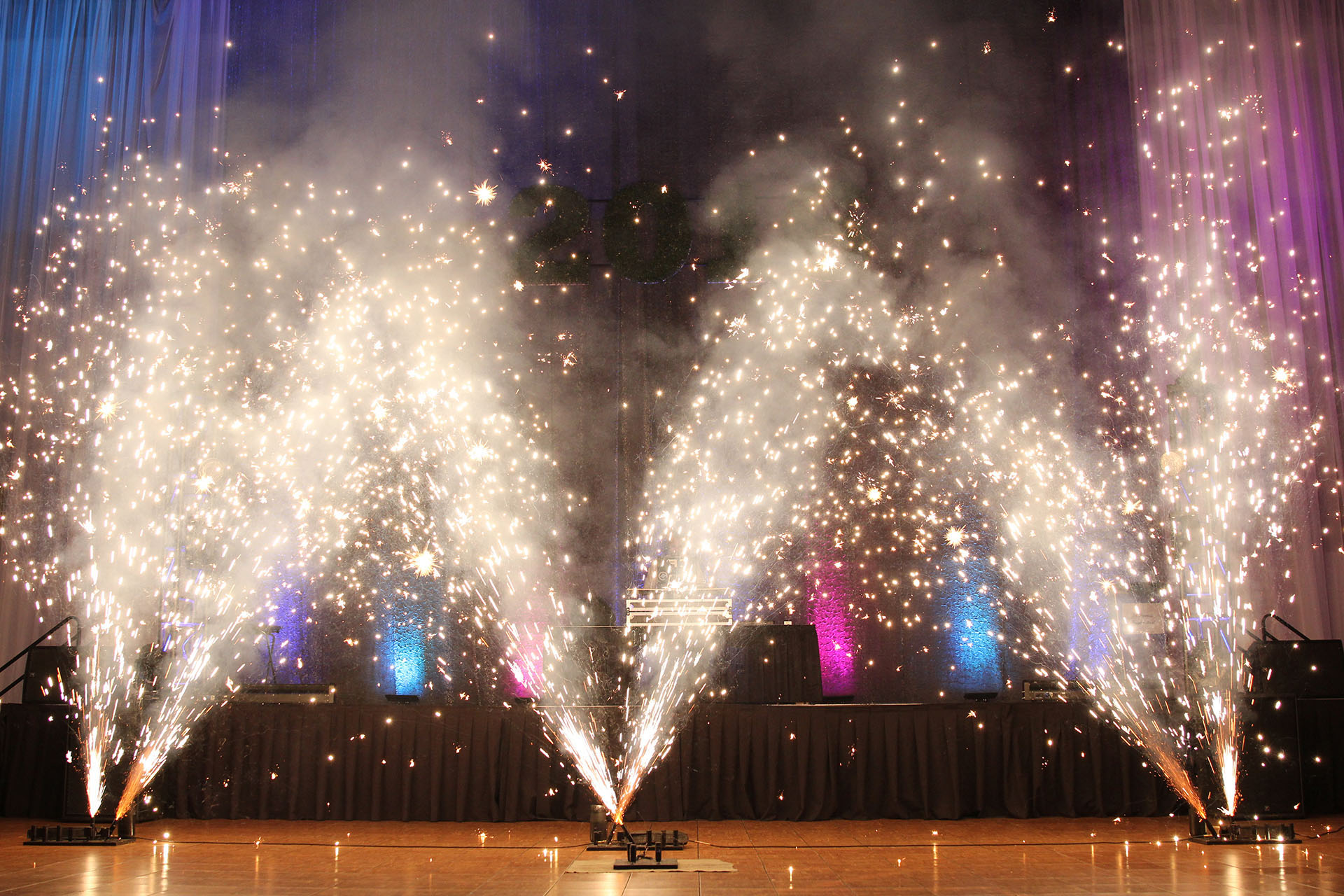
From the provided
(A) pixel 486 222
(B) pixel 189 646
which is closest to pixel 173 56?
(A) pixel 486 222

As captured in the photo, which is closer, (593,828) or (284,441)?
(593,828)

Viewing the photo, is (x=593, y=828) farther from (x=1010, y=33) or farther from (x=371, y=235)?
(x=1010, y=33)

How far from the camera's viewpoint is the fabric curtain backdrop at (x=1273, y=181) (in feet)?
21.0

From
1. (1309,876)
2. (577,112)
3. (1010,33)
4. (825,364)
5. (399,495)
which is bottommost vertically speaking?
(1309,876)

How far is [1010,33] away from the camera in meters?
7.32

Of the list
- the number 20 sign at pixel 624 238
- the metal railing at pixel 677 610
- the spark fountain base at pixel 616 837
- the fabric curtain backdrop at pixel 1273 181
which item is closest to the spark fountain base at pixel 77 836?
the spark fountain base at pixel 616 837

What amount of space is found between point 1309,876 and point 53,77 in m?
8.70

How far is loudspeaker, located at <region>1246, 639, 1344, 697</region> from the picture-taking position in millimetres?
5160

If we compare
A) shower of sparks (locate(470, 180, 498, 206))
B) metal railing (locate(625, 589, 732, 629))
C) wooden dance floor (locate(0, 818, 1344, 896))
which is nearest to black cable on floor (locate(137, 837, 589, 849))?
wooden dance floor (locate(0, 818, 1344, 896))

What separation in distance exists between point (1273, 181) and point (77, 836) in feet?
25.7

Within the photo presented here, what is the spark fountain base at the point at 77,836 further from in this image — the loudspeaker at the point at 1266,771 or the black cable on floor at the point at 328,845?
the loudspeaker at the point at 1266,771

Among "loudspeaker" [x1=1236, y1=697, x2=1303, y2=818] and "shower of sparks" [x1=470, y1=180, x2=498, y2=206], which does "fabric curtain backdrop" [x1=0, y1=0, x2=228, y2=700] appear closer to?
"shower of sparks" [x1=470, y1=180, x2=498, y2=206]

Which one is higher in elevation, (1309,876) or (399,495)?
(399,495)

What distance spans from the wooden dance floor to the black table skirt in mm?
99
